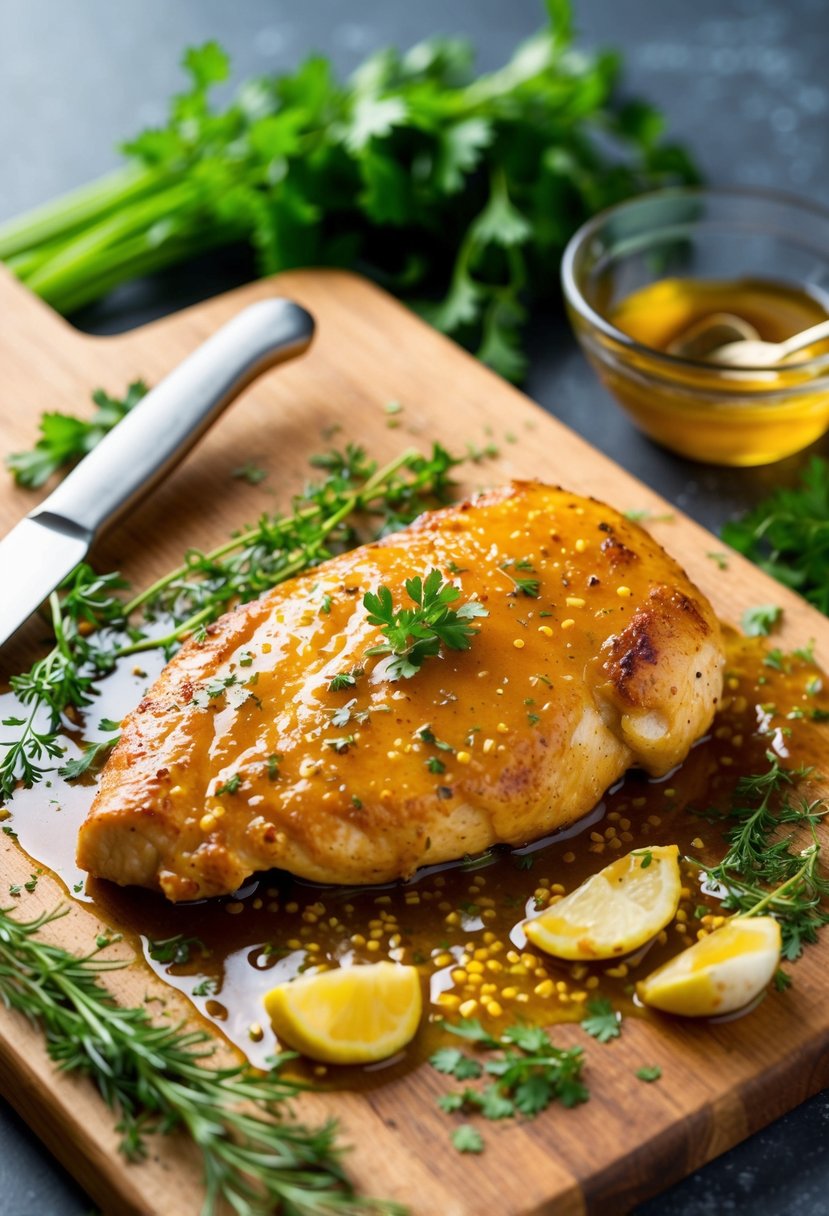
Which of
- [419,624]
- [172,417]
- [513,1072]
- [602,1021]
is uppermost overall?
[172,417]

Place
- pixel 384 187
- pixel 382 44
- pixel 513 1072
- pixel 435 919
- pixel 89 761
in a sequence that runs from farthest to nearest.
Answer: pixel 382 44
pixel 384 187
pixel 89 761
pixel 435 919
pixel 513 1072

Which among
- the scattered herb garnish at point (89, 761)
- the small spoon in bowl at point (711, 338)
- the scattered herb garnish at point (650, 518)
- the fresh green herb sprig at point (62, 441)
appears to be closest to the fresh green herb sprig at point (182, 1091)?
the scattered herb garnish at point (89, 761)

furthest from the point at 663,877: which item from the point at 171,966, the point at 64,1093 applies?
the point at 64,1093

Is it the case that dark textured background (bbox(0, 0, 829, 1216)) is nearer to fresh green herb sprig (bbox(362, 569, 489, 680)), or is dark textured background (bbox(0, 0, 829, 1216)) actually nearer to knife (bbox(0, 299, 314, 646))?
knife (bbox(0, 299, 314, 646))

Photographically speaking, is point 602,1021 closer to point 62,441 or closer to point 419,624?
point 419,624

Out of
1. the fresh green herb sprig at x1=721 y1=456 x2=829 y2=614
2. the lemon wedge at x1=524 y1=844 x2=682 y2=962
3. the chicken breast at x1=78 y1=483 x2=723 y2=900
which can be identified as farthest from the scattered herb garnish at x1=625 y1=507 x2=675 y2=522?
the lemon wedge at x1=524 y1=844 x2=682 y2=962

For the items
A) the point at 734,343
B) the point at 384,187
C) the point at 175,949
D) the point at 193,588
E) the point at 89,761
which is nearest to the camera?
the point at 175,949

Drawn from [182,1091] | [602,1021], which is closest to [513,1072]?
[602,1021]
